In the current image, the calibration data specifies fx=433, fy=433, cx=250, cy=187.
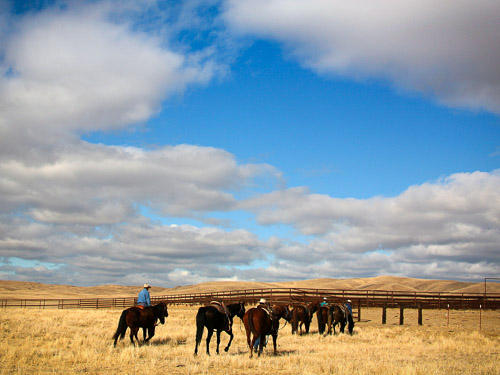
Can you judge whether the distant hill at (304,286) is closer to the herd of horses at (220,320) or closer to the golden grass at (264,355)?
the golden grass at (264,355)

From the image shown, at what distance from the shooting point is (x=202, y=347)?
1538 cm

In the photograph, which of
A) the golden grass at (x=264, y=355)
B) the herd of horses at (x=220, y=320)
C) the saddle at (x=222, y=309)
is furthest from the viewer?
the saddle at (x=222, y=309)

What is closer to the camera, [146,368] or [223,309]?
[146,368]

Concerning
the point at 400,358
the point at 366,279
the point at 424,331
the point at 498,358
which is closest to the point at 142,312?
the point at 400,358

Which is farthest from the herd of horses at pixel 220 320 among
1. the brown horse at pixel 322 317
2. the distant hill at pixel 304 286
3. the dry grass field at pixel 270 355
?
the distant hill at pixel 304 286

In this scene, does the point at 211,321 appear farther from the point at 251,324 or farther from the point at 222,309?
the point at 251,324

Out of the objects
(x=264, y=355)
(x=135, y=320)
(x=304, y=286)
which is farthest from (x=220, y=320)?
(x=304, y=286)

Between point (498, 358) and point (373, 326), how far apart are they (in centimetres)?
1178

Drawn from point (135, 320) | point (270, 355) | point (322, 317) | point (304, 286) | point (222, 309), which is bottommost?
point (304, 286)

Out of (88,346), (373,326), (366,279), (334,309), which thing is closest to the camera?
(88,346)

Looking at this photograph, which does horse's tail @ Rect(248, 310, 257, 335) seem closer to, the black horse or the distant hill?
the black horse

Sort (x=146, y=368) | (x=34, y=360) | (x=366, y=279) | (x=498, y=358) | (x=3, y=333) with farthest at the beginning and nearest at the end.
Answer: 1. (x=366, y=279)
2. (x=3, y=333)
3. (x=498, y=358)
4. (x=34, y=360)
5. (x=146, y=368)

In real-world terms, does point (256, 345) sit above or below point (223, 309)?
below

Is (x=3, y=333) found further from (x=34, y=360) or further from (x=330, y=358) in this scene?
(x=330, y=358)
